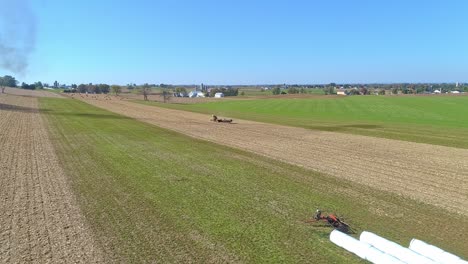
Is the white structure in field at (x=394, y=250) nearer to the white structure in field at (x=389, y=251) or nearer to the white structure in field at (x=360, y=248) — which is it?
the white structure in field at (x=389, y=251)

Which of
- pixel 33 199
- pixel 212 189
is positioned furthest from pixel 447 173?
pixel 33 199

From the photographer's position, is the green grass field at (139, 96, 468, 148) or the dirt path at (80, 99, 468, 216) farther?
the green grass field at (139, 96, 468, 148)

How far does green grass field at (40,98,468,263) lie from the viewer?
8.51 m

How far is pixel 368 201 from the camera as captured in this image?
41.2 ft

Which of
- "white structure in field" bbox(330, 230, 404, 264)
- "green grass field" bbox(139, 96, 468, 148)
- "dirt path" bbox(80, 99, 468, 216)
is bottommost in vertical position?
"green grass field" bbox(139, 96, 468, 148)

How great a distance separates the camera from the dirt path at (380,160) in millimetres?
14117

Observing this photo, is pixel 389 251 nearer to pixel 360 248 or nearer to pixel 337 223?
pixel 360 248

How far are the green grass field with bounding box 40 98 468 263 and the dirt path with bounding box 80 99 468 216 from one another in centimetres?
117

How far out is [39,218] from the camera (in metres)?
10.4

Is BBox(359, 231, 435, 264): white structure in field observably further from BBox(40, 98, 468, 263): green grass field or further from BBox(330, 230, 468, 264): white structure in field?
BBox(40, 98, 468, 263): green grass field

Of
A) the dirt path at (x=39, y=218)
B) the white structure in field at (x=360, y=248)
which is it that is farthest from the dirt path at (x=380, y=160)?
the dirt path at (x=39, y=218)

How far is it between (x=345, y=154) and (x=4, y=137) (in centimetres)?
2106

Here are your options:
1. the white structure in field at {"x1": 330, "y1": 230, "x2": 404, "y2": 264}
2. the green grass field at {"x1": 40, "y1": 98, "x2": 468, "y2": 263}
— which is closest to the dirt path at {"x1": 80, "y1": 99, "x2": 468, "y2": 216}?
the green grass field at {"x1": 40, "y1": 98, "x2": 468, "y2": 263}

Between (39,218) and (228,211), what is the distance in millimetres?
4705
